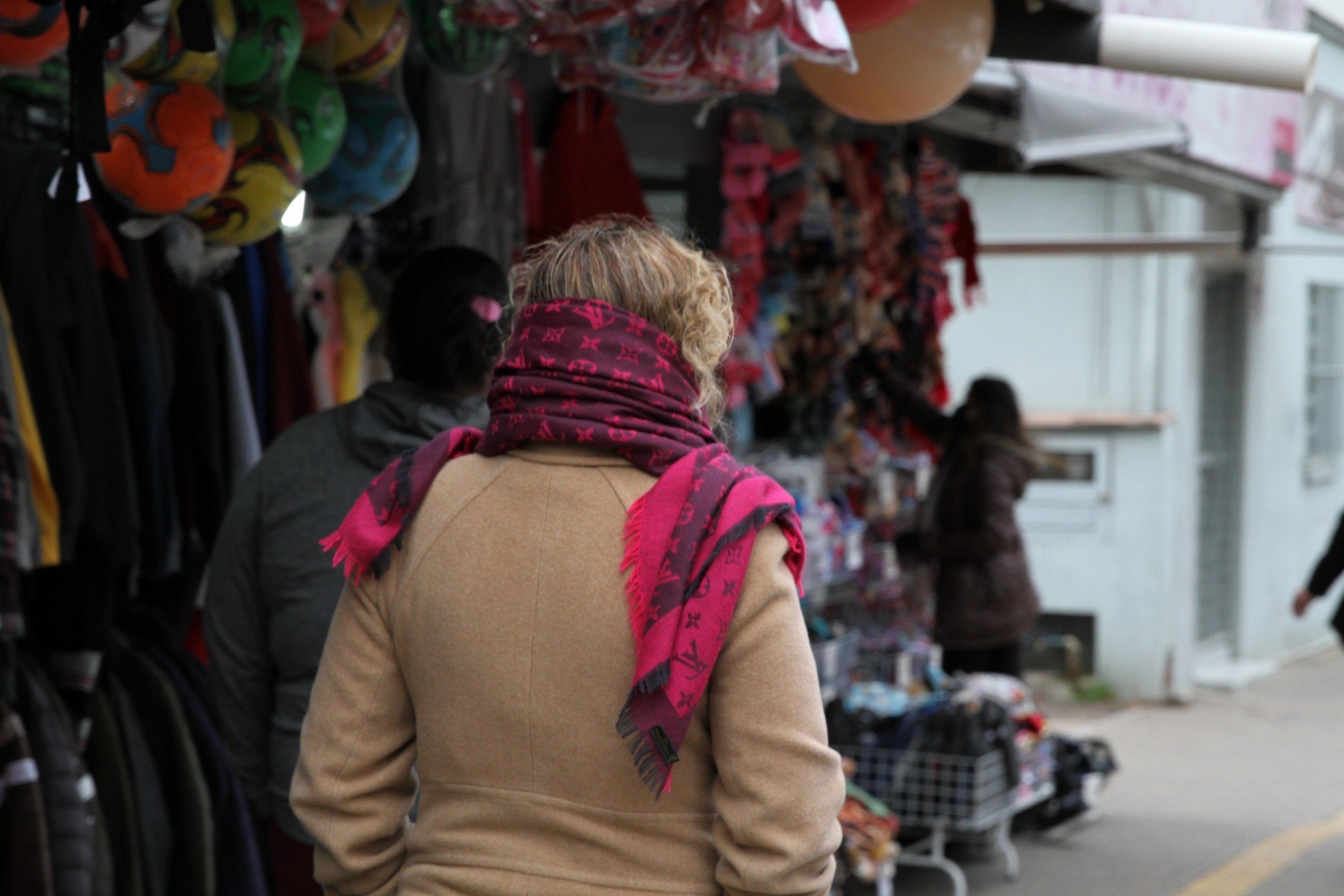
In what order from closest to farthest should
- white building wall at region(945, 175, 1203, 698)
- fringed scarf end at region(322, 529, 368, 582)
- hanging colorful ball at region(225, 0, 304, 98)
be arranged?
fringed scarf end at region(322, 529, 368, 582), hanging colorful ball at region(225, 0, 304, 98), white building wall at region(945, 175, 1203, 698)

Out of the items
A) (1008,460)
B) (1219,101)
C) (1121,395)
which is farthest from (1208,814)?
(1219,101)

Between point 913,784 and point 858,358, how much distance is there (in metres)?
2.01

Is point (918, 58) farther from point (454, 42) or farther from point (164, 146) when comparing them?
point (164, 146)

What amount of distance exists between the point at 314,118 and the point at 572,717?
79.8 inches

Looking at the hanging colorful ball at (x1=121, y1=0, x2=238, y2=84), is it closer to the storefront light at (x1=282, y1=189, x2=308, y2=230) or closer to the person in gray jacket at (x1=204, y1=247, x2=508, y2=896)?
the storefront light at (x1=282, y1=189, x2=308, y2=230)

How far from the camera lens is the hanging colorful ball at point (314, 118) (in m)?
3.34

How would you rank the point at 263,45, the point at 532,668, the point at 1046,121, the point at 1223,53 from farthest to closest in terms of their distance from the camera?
the point at 1046,121 < the point at 1223,53 < the point at 263,45 < the point at 532,668

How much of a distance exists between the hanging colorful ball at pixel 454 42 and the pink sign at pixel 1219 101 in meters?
2.89

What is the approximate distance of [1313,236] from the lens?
1192 cm

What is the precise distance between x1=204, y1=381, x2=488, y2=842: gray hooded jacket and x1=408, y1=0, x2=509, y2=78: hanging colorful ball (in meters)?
1.18

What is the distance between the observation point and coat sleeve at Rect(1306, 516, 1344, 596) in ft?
20.6

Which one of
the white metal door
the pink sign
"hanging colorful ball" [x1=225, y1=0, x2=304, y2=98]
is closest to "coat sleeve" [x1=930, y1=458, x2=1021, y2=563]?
the pink sign

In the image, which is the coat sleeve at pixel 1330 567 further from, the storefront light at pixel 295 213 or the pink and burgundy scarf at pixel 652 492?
the pink and burgundy scarf at pixel 652 492

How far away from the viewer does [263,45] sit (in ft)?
9.81
